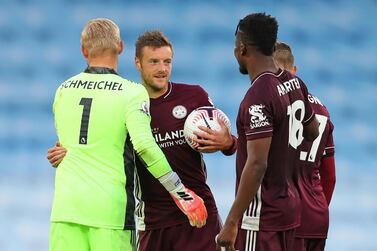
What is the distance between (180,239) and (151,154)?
1037 millimetres

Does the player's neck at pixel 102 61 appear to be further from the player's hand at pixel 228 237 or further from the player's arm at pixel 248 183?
the player's hand at pixel 228 237

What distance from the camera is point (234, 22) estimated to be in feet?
42.9

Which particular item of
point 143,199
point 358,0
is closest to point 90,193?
point 143,199

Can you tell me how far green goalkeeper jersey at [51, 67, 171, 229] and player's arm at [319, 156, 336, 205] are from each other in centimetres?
155

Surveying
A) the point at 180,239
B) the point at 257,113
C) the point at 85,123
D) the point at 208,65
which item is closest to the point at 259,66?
the point at 257,113

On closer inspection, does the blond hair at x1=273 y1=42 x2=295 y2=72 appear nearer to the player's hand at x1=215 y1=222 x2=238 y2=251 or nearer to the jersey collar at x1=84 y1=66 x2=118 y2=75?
the jersey collar at x1=84 y1=66 x2=118 y2=75

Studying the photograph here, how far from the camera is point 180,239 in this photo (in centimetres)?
649

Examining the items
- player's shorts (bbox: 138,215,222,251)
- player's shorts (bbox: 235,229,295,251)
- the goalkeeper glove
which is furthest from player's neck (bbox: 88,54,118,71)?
player's shorts (bbox: 138,215,222,251)

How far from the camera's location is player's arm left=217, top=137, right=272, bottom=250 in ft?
17.3

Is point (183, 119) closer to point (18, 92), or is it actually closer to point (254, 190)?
point (254, 190)

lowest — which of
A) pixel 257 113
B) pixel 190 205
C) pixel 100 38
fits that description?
pixel 190 205

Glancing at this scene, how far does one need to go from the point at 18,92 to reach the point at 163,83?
6345 mm

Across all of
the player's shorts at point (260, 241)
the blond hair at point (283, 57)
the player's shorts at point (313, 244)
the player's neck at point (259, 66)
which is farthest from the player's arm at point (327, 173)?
the player's neck at point (259, 66)

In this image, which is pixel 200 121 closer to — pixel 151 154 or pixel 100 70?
pixel 151 154
